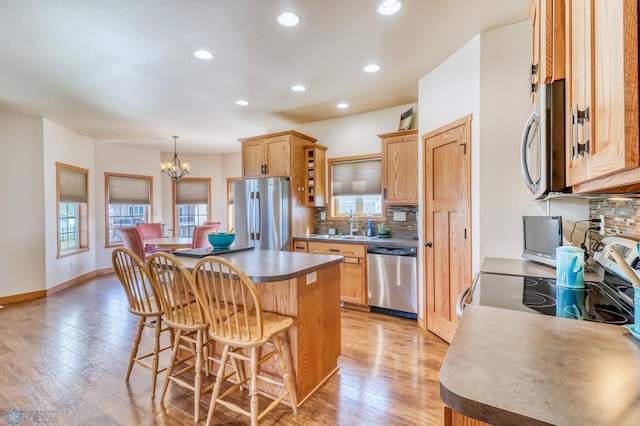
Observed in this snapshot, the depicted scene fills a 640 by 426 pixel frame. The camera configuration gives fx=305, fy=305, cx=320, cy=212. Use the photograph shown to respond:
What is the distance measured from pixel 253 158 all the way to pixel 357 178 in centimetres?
161

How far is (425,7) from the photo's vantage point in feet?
Answer: 7.01

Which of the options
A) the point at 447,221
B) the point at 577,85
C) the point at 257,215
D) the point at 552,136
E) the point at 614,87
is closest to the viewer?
the point at 614,87

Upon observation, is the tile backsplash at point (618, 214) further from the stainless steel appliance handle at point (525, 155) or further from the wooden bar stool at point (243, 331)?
the wooden bar stool at point (243, 331)

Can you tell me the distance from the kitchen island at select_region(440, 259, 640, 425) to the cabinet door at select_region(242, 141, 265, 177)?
398 cm

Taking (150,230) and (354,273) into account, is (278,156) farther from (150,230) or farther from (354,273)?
(150,230)

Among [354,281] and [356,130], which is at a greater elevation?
[356,130]

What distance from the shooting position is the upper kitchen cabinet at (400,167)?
372 cm

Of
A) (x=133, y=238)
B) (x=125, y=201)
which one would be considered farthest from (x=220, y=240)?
(x=125, y=201)

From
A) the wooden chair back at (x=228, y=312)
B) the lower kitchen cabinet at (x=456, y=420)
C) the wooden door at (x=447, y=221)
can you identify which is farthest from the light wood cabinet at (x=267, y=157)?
the lower kitchen cabinet at (x=456, y=420)

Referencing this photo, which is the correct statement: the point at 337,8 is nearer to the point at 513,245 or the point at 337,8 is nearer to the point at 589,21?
→ the point at 589,21

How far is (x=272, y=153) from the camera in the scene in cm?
448

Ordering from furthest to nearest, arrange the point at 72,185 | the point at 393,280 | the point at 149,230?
the point at 149,230
the point at 72,185
the point at 393,280

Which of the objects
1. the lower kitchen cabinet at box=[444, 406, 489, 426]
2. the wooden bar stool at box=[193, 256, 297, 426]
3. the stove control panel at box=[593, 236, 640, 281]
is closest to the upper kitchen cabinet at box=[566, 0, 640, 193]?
the stove control panel at box=[593, 236, 640, 281]

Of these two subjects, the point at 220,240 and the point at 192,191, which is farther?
the point at 192,191
